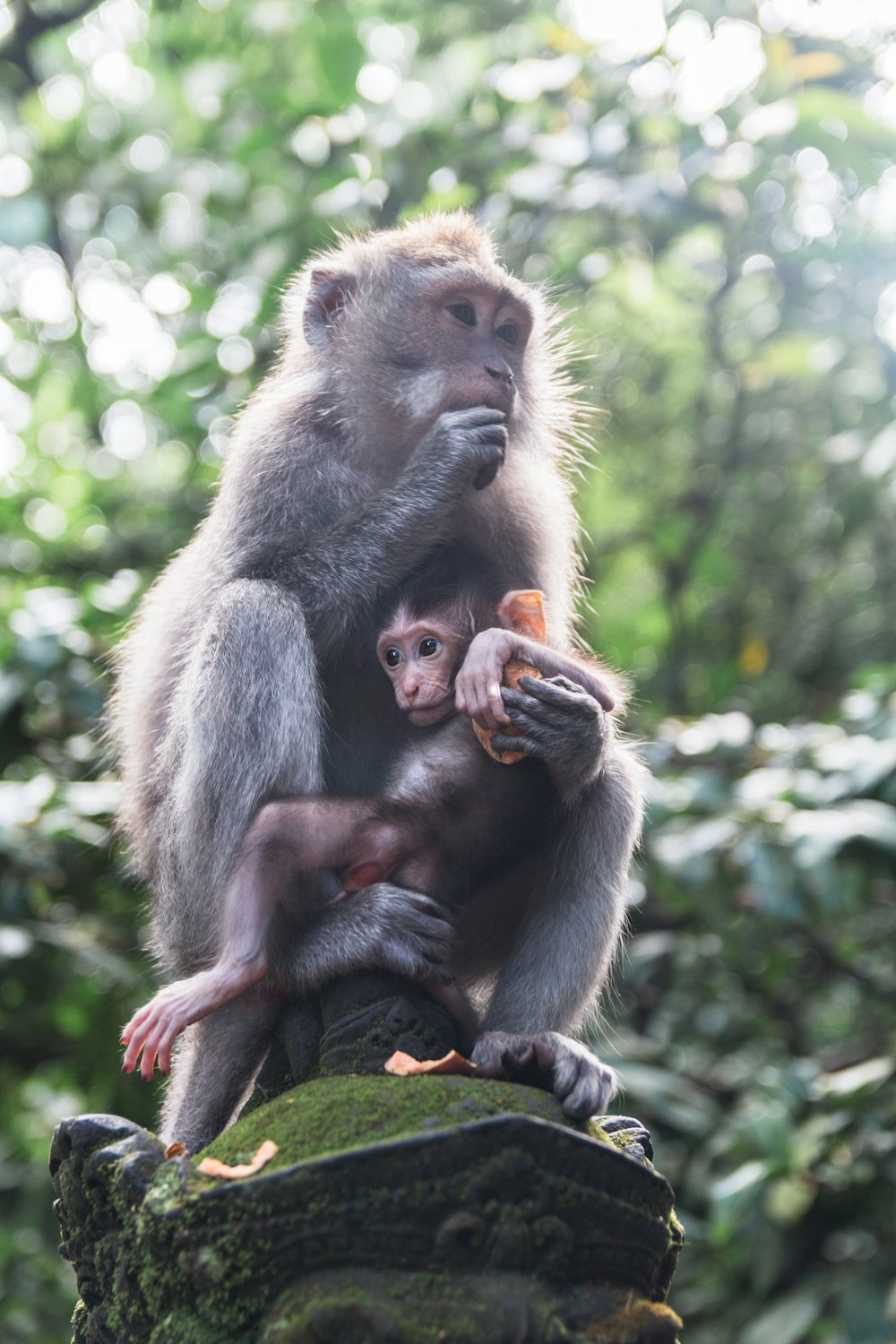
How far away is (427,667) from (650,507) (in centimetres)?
644

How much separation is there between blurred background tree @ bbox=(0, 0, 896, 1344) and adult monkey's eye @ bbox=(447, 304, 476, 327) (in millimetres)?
1546

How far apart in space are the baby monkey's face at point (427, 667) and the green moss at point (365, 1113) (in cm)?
101

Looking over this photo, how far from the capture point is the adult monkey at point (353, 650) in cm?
342

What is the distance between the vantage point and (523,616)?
12.2 feet

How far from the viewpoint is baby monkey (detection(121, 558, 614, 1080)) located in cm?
323

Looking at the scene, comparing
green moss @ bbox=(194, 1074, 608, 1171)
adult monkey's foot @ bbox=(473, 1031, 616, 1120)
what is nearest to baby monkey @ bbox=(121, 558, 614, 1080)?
adult monkey's foot @ bbox=(473, 1031, 616, 1120)

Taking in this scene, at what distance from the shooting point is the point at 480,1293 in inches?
96.4

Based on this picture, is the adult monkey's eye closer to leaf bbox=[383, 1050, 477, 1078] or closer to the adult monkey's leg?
the adult monkey's leg

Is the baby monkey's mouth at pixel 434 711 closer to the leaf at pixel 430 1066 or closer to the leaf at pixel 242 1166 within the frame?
the leaf at pixel 430 1066

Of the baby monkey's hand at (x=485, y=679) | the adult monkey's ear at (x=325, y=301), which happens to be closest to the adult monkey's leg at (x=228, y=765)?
the baby monkey's hand at (x=485, y=679)

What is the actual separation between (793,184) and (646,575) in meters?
3.21

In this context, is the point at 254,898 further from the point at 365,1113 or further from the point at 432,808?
the point at 365,1113

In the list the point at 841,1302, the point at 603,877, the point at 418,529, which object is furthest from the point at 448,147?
the point at 841,1302

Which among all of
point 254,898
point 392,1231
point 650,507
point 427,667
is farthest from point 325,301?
point 650,507
